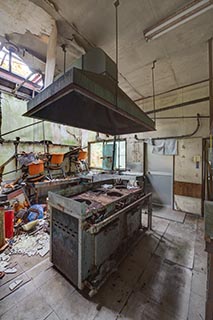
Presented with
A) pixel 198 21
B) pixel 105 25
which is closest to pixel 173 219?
pixel 198 21

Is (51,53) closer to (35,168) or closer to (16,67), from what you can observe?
(35,168)

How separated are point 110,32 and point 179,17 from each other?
94cm

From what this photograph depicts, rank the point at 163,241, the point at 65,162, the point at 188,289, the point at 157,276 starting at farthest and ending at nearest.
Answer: the point at 65,162 → the point at 163,241 → the point at 157,276 → the point at 188,289

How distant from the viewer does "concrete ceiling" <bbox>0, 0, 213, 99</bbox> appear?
67.6 inches

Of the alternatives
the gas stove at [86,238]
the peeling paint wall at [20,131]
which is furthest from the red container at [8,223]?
the peeling paint wall at [20,131]

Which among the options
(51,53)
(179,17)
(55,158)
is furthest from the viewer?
(55,158)

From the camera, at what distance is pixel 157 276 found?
74.2 inches

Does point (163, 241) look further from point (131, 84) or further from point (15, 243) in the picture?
point (131, 84)

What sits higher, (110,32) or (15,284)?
(110,32)

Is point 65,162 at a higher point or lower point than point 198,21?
lower

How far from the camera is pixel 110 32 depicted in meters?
2.10

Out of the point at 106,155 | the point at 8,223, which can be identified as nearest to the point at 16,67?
the point at 106,155

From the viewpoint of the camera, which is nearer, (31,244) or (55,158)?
(31,244)

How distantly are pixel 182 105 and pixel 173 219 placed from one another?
3194 millimetres
